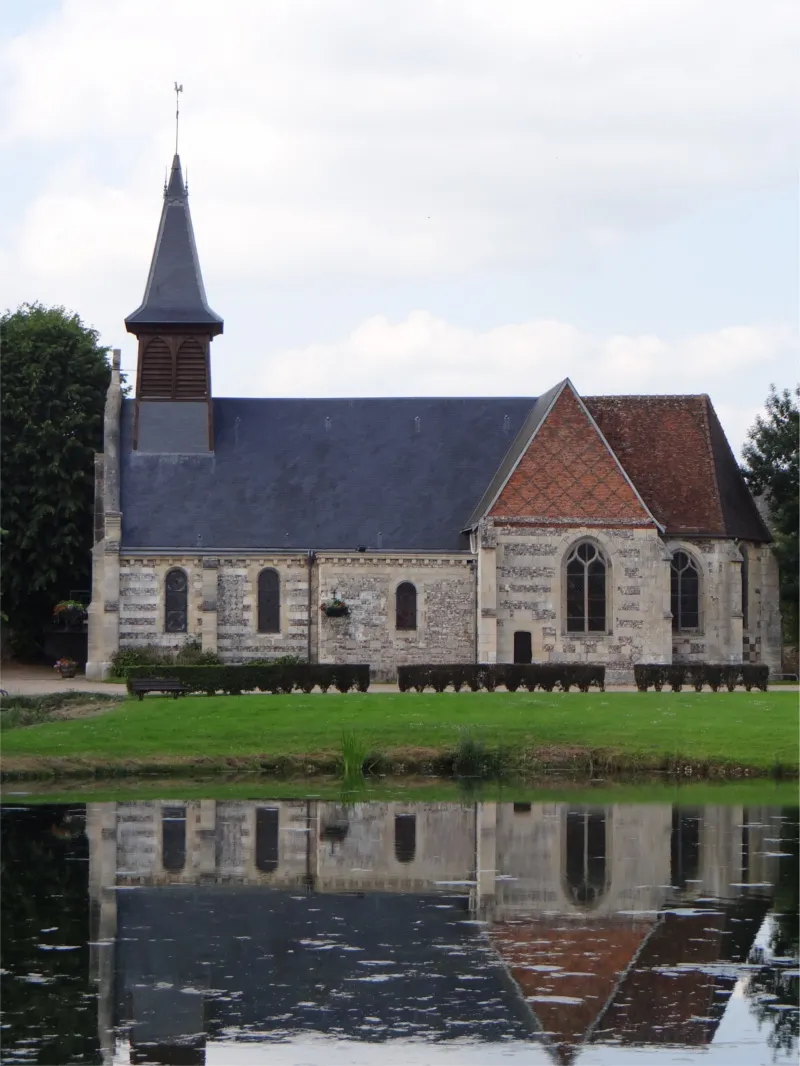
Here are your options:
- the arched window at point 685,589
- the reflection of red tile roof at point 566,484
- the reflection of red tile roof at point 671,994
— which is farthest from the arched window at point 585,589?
the reflection of red tile roof at point 671,994

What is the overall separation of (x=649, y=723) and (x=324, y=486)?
2030 centimetres

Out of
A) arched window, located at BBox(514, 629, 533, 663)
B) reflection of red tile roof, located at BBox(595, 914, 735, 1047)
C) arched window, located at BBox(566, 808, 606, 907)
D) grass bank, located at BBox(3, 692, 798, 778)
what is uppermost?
arched window, located at BBox(514, 629, 533, 663)

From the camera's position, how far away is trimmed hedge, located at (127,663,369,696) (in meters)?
38.6

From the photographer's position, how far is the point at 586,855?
21188 mm

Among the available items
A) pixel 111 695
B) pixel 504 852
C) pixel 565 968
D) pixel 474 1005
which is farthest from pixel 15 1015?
pixel 111 695

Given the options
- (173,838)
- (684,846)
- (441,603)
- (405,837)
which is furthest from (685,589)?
(173,838)

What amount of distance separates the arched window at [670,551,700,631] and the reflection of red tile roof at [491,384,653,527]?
9.39 feet

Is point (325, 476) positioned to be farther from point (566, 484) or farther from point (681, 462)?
point (681, 462)

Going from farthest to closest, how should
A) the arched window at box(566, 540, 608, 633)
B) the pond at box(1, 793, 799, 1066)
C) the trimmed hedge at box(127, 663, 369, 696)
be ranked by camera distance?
the arched window at box(566, 540, 608, 633), the trimmed hedge at box(127, 663, 369, 696), the pond at box(1, 793, 799, 1066)

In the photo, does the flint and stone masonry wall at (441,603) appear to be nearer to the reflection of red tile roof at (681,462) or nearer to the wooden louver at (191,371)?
the reflection of red tile roof at (681,462)

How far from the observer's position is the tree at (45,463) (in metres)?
53.0

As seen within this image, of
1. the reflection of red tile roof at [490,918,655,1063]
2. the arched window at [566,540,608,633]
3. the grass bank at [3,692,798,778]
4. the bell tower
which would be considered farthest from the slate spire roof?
the reflection of red tile roof at [490,918,655,1063]

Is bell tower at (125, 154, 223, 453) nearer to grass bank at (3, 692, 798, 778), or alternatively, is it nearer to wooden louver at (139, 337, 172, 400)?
wooden louver at (139, 337, 172, 400)

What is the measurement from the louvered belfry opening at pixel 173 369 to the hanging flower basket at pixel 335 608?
8.03 m
